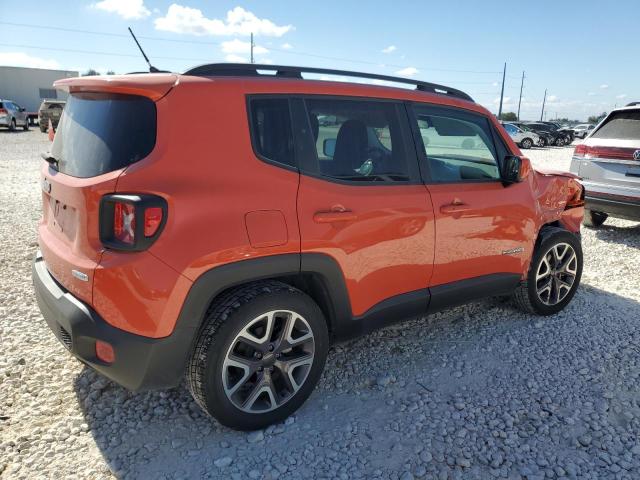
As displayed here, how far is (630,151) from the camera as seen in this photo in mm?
6102

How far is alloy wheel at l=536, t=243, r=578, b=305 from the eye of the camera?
4062 millimetres

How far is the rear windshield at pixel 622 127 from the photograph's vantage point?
20.6 feet

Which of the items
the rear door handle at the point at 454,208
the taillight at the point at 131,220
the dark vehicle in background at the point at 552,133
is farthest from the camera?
the dark vehicle in background at the point at 552,133

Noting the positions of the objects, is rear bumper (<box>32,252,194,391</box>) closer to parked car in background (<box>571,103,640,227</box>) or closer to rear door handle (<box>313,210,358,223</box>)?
rear door handle (<box>313,210,358,223</box>)

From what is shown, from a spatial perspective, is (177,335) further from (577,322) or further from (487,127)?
(577,322)

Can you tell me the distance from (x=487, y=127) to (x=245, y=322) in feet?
7.61

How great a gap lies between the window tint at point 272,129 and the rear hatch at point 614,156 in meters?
5.37

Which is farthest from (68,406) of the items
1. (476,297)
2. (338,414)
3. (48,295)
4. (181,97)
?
(476,297)

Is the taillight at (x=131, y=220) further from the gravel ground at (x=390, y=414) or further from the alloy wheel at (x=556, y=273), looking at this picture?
the alloy wheel at (x=556, y=273)

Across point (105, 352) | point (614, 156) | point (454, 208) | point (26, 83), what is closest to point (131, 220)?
point (105, 352)

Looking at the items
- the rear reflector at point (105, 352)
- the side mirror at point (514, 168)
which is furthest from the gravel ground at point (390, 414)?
the side mirror at point (514, 168)

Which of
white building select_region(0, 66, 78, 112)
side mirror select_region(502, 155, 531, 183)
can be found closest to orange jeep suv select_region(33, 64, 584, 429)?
side mirror select_region(502, 155, 531, 183)

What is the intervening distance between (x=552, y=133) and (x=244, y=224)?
33.8m

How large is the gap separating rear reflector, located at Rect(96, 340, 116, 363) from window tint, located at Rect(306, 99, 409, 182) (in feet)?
4.37
